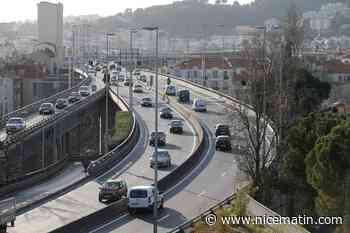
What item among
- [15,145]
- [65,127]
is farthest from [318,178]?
[65,127]

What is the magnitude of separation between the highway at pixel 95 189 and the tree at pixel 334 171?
32.7 ft

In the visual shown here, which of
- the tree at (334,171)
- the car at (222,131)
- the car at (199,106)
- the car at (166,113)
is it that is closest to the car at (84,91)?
the car at (199,106)

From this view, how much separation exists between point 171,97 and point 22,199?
4370cm

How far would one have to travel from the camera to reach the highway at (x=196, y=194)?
25.9 metres

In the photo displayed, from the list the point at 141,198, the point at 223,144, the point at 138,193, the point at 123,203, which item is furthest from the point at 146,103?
the point at 141,198

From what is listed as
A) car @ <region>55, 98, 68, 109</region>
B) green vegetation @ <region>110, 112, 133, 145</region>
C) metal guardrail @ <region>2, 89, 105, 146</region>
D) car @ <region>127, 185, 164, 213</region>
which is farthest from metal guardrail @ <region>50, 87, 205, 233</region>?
car @ <region>55, 98, 68, 109</region>

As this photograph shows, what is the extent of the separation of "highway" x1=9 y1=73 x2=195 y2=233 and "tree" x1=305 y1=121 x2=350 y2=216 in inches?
393

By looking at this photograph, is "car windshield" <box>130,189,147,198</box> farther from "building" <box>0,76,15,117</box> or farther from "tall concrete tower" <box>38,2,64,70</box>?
"tall concrete tower" <box>38,2,64,70</box>

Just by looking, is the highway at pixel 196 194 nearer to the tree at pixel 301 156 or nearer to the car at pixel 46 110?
the tree at pixel 301 156

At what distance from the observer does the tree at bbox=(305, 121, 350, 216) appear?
2064 centimetres

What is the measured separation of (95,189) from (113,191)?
4.21m

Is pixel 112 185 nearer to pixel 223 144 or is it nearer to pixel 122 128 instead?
pixel 223 144

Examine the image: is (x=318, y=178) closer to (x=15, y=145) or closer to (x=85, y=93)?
(x=15, y=145)

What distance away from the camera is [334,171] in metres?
20.9
